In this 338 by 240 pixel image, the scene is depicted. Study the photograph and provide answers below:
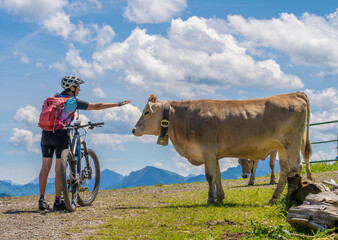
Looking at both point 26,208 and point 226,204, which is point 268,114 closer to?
point 226,204

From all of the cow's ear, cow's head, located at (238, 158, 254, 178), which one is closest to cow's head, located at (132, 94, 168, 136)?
the cow's ear

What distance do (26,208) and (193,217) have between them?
4.85 meters

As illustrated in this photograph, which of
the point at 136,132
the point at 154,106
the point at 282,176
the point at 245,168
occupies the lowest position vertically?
the point at 282,176

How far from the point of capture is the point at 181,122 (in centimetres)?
1104

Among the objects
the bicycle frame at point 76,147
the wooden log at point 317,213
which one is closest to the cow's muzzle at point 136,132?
the bicycle frame at point 76,147

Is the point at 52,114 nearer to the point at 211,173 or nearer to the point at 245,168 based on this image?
the point at 211,173

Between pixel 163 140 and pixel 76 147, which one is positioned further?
pixel 163 140

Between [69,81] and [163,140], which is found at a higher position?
[69,81]

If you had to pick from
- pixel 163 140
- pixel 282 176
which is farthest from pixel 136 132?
pixel 282 176

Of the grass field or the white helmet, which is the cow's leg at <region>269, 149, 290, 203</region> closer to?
the grass field

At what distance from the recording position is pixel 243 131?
408 inches

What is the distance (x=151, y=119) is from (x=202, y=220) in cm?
379

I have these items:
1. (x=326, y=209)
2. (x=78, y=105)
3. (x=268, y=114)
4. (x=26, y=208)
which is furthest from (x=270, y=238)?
(x=26, y=208)

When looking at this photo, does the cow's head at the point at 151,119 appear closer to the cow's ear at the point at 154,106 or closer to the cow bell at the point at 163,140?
the cow's ear at the point at 154,106
